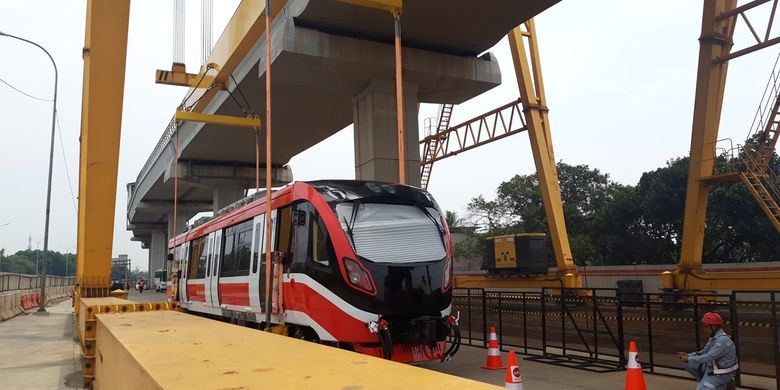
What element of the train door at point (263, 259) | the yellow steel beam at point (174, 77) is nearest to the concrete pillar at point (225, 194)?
the yellow steel beam at point (174, 77)

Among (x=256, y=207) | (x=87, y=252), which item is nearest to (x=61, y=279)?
(x=87, y=252)

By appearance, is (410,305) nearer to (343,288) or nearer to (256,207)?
(343,288)

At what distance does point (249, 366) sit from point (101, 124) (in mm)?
11830

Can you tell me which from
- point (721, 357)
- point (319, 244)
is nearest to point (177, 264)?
point (319, 244)

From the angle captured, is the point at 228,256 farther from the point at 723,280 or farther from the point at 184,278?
the point at 723,280

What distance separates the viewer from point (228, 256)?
1277 cm

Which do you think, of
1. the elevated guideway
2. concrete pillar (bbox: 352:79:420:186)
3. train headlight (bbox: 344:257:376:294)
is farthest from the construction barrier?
train headlight (bbox: 344:257:376:294)

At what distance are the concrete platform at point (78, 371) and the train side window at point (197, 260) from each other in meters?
3.34

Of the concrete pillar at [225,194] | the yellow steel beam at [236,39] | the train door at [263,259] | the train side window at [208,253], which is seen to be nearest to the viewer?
the train door at [263,259]

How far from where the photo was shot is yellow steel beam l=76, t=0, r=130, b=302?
12.9 meters

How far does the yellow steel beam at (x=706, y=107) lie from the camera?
66.7 feet

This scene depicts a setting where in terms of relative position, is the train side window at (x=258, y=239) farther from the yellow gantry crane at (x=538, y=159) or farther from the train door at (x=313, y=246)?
the yellow gantry crane at (x=538, y=159)

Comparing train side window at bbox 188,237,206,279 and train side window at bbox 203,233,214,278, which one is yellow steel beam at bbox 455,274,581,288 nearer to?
train side window at bbox 188,237,206,279

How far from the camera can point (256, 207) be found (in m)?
11.2
